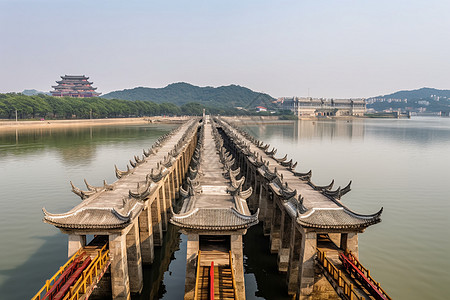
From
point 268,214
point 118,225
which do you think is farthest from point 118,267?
point 268,214

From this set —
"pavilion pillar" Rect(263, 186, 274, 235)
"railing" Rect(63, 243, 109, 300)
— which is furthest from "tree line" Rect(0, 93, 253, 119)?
"railing" Rect(63, 243, 109, 300)

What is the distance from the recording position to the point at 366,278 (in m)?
14.8

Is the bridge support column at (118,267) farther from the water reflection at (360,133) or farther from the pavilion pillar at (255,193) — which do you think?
the water reflection at (360,133)

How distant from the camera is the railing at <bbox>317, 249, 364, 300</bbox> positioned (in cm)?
1438

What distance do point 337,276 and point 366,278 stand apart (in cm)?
136

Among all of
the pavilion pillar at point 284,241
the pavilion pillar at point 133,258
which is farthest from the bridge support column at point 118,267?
the pavilion pillar at point 284,241

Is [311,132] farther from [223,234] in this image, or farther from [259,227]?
[223,234]

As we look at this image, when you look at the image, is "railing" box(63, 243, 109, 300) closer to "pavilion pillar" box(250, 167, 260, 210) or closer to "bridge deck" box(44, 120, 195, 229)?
"bridge deck" box(44, 120, 195, 229)

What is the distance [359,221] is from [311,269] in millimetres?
3630

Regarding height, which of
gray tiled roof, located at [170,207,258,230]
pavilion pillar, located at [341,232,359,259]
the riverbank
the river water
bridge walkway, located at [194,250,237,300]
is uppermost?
the riverbank

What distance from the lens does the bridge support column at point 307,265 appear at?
1741cm

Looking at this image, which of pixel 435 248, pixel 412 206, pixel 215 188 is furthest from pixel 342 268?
pixel 412 206

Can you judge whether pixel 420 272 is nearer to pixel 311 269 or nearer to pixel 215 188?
pixel 311 269

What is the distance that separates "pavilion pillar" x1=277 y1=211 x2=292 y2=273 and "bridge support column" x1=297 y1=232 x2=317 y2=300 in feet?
13.6
